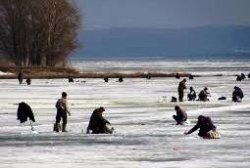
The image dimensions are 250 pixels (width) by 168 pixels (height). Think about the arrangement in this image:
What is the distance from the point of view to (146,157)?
21.7 meters

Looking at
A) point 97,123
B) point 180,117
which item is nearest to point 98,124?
point 97,123

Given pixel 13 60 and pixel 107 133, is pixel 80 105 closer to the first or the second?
pixel 107 133

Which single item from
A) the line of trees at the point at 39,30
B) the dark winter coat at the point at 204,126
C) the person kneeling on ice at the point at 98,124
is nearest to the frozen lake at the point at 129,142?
the dark winter coat at the point at 204,126

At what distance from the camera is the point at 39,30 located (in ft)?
347

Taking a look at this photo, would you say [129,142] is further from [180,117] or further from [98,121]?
[180,117]

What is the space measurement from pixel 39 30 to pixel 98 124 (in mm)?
77959

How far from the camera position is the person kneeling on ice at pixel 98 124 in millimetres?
28438

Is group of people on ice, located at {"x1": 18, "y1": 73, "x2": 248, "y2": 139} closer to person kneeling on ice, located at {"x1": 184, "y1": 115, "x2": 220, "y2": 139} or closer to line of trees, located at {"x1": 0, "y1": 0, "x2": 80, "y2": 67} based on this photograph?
person kneeling on ice, located at {"x1": 184, "y1": 115, "x2": 220, "y2": 139}

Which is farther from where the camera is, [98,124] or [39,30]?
[39,30]

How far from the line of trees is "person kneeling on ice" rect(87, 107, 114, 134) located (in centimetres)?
7583

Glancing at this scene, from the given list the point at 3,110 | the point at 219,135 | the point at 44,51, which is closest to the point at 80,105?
the point at 3,110

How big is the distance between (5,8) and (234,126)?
78.1 meters

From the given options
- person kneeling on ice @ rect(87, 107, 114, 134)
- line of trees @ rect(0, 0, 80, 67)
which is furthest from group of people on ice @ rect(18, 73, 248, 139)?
line of trees @ rect(0, 0, 80, 67)

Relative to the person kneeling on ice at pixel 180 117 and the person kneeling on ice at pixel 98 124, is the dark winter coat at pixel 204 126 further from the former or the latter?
the person kneeling on ice at pixel 180 117
